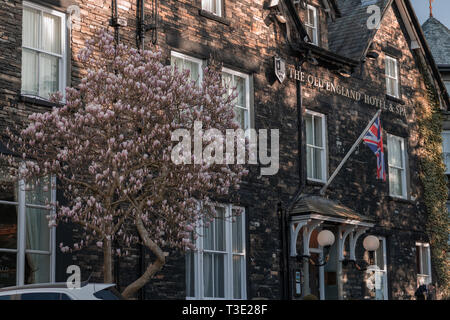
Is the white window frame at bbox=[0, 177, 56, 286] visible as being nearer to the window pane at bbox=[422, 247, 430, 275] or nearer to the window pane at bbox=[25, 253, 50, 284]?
the window pane at bbox=[25, 253, 50, 284]

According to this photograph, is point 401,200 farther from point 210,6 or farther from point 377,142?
point 210,6

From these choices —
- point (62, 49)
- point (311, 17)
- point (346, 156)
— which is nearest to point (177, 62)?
point (62, 49)

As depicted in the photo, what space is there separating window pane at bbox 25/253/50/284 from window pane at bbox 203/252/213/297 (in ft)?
14.7

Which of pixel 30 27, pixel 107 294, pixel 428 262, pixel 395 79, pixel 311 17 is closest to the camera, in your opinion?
pixel 107 294

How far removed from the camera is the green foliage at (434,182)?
91.2 ft

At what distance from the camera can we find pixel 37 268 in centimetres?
1546

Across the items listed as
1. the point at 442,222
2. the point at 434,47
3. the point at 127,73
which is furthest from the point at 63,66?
the point at 434,47

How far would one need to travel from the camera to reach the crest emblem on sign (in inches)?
853

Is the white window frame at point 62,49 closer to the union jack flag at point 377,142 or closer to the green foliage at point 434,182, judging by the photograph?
Answer: the union jack flag at point 377,142

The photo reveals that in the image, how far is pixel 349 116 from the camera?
24.5 m

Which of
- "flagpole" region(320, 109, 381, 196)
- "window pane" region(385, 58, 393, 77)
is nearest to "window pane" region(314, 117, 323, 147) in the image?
"flagpole" region(320, 109, 381, 196)

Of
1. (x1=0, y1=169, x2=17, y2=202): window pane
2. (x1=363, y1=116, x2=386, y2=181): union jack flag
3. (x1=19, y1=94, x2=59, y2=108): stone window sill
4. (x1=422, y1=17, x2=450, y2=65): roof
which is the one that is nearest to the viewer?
(x1=0, y1=169, x2=17, y2=202): window pane

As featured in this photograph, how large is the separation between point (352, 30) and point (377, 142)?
4869 millimetres
